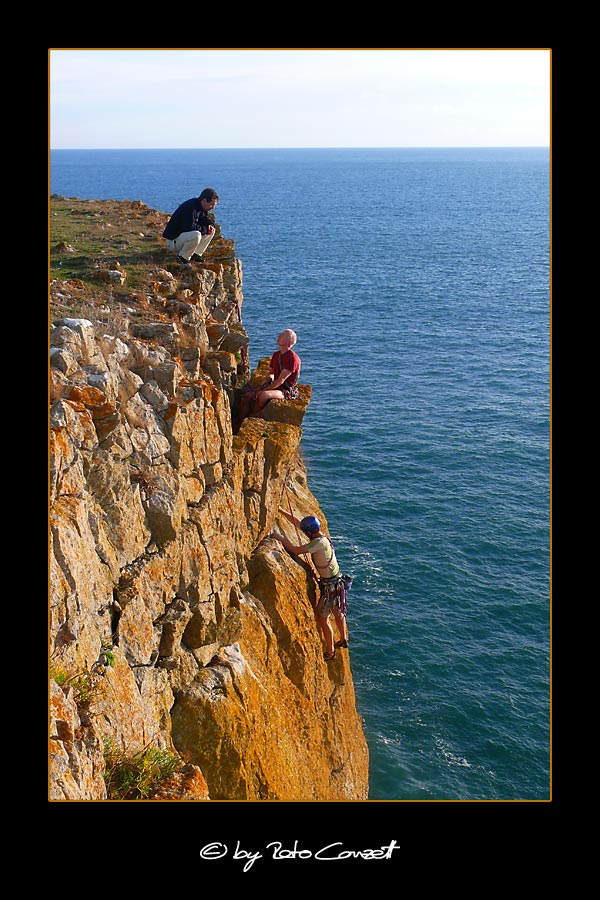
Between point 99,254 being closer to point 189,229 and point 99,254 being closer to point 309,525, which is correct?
point 189,229

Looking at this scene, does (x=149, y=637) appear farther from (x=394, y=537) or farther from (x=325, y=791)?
(x=394, y=537)

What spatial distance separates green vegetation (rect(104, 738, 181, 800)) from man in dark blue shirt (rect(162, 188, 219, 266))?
39.8 feet

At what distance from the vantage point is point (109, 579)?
1052 centimetres

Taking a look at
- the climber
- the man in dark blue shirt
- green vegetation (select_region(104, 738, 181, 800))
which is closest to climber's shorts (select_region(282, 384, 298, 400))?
the climber

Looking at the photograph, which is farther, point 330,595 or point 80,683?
point 330,595

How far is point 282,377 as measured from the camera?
1775 centimetres

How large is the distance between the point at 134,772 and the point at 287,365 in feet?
32.5

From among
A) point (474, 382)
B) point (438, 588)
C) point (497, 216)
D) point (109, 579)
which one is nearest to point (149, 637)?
point (109, 579)

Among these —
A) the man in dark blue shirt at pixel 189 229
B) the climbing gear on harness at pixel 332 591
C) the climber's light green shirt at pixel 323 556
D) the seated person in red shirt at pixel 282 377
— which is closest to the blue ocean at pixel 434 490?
the climbing gear on harness at pixel 332 591

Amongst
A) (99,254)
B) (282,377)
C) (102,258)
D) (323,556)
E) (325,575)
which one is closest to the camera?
(323,556)

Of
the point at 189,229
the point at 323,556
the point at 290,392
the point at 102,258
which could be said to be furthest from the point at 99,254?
the point at 323,556

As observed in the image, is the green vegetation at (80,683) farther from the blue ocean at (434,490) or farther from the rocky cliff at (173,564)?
the blue ocean at (434,490)

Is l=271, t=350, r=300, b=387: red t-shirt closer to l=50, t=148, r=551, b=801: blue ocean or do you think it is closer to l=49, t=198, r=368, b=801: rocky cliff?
l=49, t=198, r=368, b=801: rocky cliff
